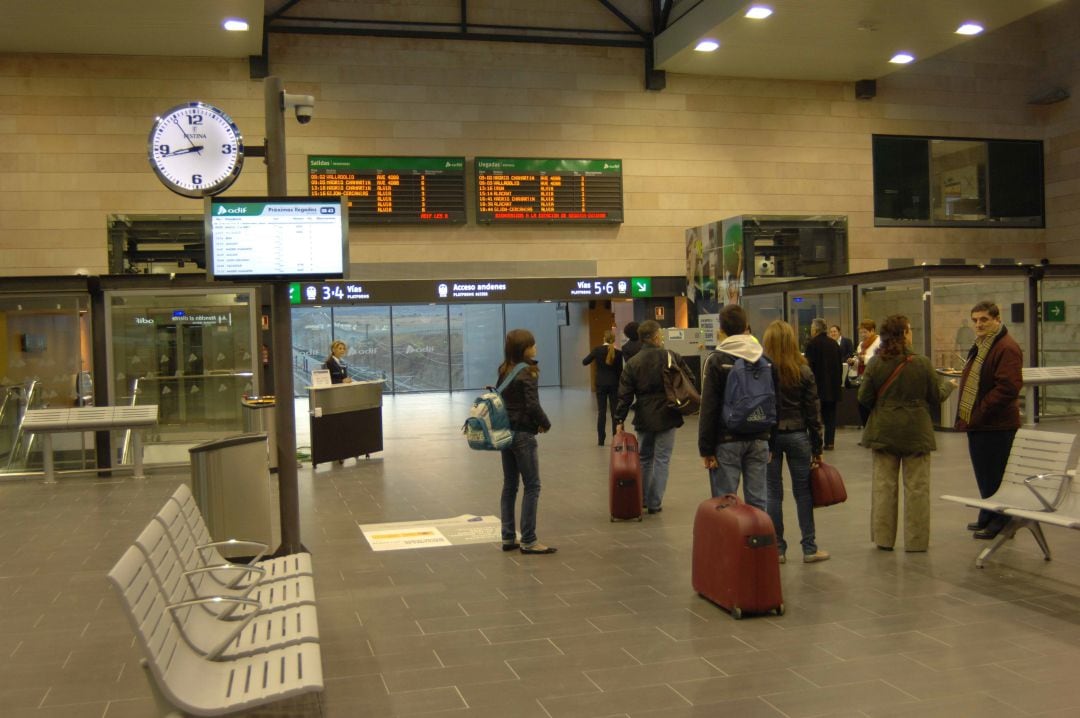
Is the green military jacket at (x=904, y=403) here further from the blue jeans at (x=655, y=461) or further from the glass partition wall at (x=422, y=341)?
the glass partition wall at (x=422, y=341)

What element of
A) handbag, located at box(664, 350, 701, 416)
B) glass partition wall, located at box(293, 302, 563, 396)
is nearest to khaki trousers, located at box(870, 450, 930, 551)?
handbag, located at box(664, 350, 701, 416)

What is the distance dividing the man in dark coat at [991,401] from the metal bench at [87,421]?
30.8ft

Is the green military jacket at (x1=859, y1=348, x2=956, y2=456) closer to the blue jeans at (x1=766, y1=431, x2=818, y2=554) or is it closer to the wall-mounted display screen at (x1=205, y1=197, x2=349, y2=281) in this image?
the blue jeans at (x1=766, y1=431, x2=818, y2=554)

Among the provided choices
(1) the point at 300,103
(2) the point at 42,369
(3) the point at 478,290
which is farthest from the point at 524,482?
(3) the point at 478,290

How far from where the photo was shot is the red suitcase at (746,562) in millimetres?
5461

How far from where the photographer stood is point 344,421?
12.8 m

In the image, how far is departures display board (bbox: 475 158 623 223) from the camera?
1845cm

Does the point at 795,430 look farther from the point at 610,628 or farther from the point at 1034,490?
the point at 610,628

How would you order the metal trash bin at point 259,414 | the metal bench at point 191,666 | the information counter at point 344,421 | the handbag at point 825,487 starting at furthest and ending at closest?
the information counter at point 344,421 → the metal trash bin at point 259,414 → the handbag at point 825,487 → the metal bench at point 191,666

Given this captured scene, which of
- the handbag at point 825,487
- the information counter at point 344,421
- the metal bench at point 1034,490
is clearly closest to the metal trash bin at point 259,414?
the information counter at point 344,421

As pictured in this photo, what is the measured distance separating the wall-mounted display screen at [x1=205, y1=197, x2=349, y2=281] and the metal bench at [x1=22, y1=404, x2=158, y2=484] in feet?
22.4

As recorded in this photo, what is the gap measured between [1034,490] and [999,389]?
1042 mm

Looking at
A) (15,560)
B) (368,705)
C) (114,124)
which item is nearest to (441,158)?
(114,124)

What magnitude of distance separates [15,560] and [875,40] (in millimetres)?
16092
